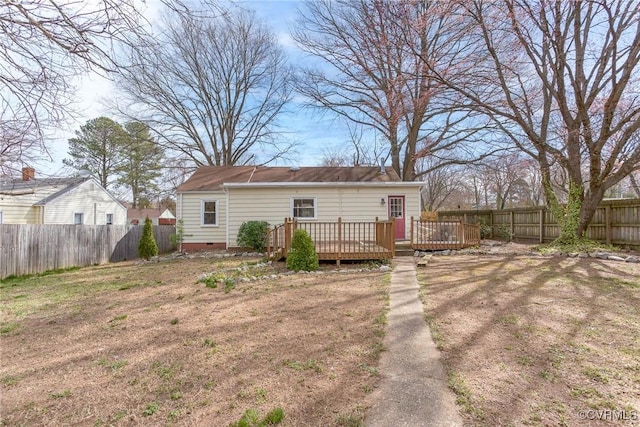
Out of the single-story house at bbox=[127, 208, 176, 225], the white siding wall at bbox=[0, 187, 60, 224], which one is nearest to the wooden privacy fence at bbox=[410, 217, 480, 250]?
the white siding wall at bbox=[0, 187, 60, 224]

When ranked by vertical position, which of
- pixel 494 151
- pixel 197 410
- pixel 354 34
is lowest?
pixel 197 410

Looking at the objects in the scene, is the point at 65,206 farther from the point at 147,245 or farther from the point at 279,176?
the point at 279,176

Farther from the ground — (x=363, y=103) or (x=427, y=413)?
(x=363, y=103)

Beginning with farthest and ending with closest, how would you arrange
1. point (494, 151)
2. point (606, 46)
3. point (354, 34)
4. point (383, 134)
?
point (383, 134) < point (494, 151) < point (354, 34) < point (606, 46)

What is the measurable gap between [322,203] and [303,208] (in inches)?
31.0

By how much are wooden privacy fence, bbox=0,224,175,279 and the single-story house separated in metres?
20.4

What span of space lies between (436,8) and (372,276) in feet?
24.3

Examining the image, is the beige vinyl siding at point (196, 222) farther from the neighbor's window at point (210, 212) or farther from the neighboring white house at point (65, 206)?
the neighboring white house at point (65, 206)

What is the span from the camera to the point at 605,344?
328 centimetres

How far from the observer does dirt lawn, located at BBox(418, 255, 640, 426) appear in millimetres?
2252

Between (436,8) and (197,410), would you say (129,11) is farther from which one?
(436,8)

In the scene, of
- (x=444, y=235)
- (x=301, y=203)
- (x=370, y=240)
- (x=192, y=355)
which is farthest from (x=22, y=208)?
(x=444, y=235)

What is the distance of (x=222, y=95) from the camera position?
20.7m

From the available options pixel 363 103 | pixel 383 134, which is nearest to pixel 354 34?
pixel 363 103
